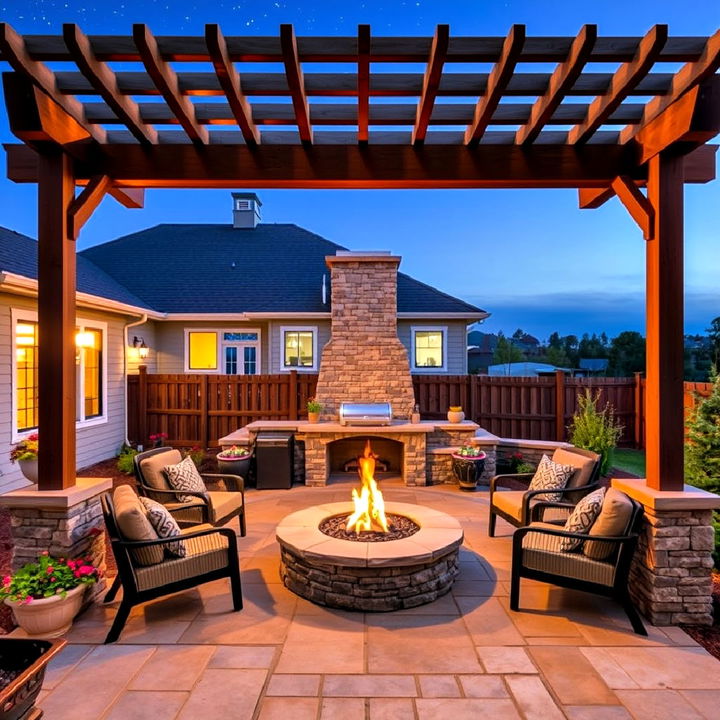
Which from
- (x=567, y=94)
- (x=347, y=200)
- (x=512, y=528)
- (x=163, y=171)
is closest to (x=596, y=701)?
(x=512, y=528)

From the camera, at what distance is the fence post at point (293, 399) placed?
973cm

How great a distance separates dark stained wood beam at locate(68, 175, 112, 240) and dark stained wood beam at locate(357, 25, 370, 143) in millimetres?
2206

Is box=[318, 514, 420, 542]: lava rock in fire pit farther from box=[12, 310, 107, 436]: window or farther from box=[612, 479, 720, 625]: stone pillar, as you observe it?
box=[12, 310, 107, 436]: window

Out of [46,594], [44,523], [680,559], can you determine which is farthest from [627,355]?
[46,594]

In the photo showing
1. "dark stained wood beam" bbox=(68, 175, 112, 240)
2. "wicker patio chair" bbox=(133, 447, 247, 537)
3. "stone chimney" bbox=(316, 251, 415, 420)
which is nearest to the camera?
"dark stained wood beam" bbox=(68, 175, 112, 240)

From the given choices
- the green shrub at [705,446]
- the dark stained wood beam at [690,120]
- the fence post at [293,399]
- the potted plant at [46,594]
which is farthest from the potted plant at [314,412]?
the dark stained wood beam at [690,120]

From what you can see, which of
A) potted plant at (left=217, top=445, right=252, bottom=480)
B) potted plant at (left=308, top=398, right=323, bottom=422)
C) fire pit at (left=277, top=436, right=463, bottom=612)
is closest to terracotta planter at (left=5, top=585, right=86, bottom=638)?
fire pit at (left=277, top=436, right=463, bottom=612)

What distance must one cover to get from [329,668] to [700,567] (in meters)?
2.82

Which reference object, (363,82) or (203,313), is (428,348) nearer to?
(203,313)

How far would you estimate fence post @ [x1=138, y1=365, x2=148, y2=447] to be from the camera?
984cm

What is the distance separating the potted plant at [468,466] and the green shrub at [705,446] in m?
2.75

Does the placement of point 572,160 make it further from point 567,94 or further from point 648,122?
point 567,94

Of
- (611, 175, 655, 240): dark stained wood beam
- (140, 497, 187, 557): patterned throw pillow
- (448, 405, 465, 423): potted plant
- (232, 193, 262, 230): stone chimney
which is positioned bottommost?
(140, 497, 187, 557): patterned throw pillow

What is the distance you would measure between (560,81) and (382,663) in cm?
395
